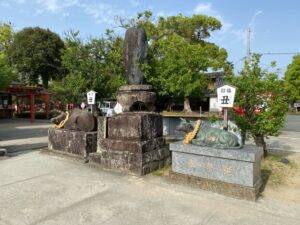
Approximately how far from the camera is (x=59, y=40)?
1147 inches

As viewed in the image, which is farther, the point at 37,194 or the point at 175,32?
the point at 175,32

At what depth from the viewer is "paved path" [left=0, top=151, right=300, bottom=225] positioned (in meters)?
3.32

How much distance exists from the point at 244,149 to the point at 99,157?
3.26 meters

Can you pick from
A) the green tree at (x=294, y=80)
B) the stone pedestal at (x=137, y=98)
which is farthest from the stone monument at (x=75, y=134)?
the green tree at (x=294, y=80)

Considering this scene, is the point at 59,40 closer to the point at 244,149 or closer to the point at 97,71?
the point at 97,71

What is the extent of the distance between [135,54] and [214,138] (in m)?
3.03

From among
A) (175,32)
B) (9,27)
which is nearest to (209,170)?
(175,32)

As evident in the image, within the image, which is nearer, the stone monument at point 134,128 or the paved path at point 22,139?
the stone monument at point 134,128

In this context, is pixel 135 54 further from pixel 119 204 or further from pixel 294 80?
pixel 294 80

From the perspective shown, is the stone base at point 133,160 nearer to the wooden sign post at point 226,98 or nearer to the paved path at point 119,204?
the paved path at point 119,204

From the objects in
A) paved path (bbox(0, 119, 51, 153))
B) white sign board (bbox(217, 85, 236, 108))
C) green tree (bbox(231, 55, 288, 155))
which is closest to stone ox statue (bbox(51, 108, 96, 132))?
paved path (bbox(0, 119, 51, 153))

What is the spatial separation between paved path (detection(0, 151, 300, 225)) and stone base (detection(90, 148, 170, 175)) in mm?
249

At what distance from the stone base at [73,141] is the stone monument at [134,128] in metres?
0.39

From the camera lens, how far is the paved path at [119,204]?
332cm
